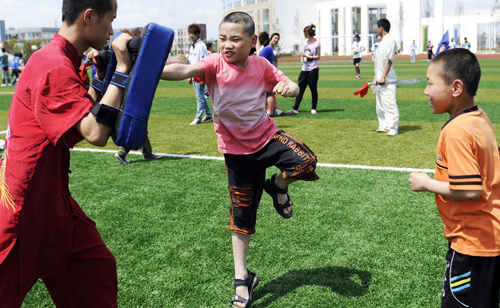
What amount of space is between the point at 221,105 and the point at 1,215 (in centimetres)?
158

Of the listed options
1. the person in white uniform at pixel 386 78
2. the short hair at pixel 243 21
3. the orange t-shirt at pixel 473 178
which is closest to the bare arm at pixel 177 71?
the short hair at pixel 243 21

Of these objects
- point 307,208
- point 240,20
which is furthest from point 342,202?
point 240,20

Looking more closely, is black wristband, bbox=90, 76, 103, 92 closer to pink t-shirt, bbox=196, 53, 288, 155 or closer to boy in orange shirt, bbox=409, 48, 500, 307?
pink t-shirt, bbox=196, 53, 288, 155

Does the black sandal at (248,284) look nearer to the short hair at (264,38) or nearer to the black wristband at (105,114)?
the black wristband at (105,114)

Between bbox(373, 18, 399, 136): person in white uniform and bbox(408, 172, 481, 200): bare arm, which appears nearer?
bbox(408, 172, 481, 200): bare arm

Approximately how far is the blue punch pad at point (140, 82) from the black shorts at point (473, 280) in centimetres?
167

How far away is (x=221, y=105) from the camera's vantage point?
327 cm

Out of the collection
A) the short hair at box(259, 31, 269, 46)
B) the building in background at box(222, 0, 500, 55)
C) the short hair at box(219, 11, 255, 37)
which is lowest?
the short hair at box(219, 11, 255, 37)

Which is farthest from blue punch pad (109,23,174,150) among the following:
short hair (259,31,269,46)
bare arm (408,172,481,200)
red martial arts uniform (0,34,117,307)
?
short hair (259,31,269,46)

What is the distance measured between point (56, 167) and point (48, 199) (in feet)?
0.50

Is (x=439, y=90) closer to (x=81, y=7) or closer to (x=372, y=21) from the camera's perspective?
(x=81, y=7)

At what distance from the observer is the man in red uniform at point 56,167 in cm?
189

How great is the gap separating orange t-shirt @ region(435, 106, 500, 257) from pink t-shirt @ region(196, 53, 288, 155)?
51.9 inches

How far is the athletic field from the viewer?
11.7ft
